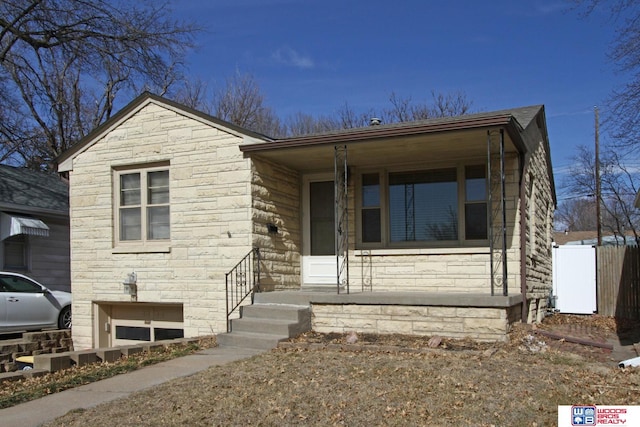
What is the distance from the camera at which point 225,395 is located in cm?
594

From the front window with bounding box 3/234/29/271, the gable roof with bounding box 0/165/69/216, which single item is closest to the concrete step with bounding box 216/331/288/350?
the gable roof with bounding box 0/165/69/216

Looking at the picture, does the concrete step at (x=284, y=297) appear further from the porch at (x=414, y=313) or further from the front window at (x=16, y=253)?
the front window at (x=16, y=253)

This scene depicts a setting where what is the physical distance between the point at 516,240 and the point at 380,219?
2.64 m

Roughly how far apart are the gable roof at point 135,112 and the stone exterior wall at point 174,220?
0.09 m

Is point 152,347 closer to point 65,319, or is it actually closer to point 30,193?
point 65,319

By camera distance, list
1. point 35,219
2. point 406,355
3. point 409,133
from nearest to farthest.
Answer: point 406,355, point 409,133, point 35,219

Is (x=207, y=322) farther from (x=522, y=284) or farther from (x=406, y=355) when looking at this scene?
(x=522, y=284)

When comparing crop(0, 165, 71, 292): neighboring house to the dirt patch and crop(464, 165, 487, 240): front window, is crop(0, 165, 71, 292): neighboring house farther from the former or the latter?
crop(464, 165, 487, 240): front window

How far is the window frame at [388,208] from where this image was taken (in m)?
10.8

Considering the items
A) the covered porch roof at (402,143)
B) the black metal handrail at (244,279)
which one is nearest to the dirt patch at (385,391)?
the black metal handrail at (244,279)

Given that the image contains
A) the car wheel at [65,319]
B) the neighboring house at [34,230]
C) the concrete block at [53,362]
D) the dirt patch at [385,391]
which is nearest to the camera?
the dirt patch at [385,391]

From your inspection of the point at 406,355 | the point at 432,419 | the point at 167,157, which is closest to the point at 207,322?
the point at 167,157

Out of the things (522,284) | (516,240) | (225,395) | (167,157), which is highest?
(167,157)

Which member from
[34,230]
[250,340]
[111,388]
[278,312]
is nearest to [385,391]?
[111,388]
